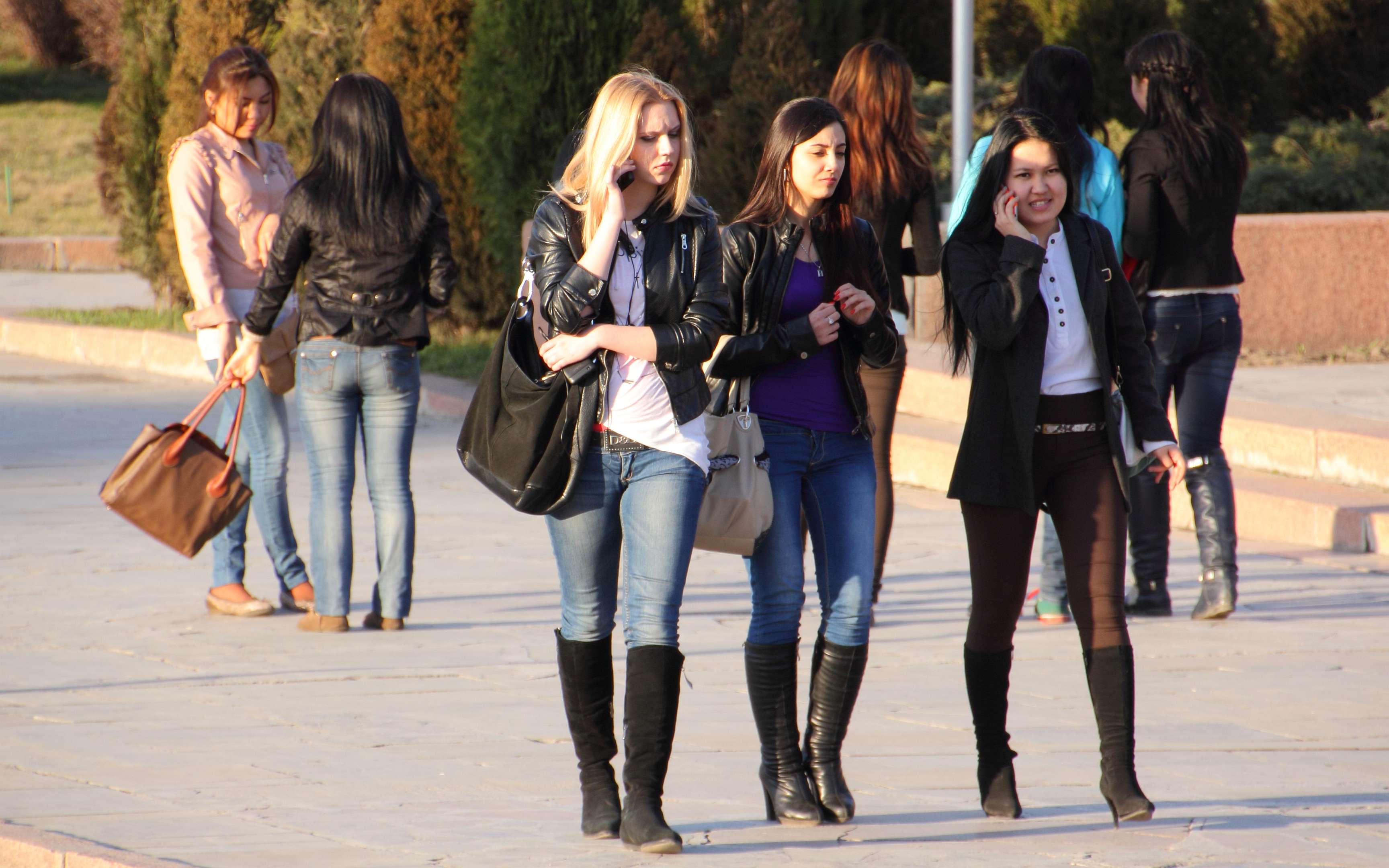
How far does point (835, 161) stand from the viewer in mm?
4500

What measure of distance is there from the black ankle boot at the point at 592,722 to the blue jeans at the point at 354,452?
2.37 m

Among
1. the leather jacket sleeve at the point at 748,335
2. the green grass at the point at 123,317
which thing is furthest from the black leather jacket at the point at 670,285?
the green grass at the point at 123,317

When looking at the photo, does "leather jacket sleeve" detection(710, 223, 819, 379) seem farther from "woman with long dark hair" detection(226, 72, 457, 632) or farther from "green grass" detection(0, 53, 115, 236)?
"green grass" detection(0, 53, 115, 236)

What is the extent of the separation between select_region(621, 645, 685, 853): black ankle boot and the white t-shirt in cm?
45

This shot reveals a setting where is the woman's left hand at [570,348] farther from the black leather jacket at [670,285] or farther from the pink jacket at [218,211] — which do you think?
the pink jacket at [218,211]

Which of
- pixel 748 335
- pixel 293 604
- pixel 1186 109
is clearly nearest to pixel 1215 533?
pixel 1186 109

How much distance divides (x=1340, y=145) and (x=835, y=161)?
1149 centimetres

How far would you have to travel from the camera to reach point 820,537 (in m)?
4.52

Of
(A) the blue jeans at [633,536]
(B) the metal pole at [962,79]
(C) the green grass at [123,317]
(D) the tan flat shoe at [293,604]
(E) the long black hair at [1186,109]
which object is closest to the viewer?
(A) the blue jeans at [633,536]

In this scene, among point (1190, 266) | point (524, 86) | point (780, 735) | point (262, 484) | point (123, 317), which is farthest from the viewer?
point (123, 317)

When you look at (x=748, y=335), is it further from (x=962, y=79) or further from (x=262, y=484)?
(x=962, y=79)

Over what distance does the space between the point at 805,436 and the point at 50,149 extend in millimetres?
34953

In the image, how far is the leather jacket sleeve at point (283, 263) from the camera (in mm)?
6289

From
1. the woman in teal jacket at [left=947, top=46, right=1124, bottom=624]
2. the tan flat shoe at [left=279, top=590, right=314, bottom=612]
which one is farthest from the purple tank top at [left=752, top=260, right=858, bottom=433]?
the tan flat shoe at [left=279, top=590, right=314, bottom=612]
